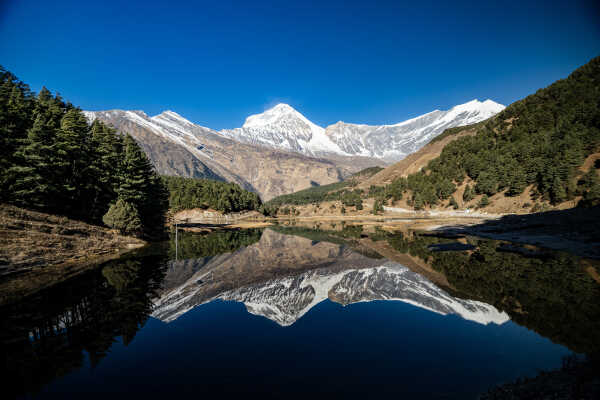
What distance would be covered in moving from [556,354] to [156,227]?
6979cm

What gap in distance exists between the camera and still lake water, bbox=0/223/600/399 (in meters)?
9.85

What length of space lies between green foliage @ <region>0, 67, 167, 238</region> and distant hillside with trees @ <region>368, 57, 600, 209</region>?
88849 mm

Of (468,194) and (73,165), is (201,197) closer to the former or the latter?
(73,165)

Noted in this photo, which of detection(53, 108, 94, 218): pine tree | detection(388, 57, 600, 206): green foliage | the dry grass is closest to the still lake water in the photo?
the dry grass

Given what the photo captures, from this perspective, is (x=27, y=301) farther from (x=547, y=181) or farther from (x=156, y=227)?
(x=547, y=181)

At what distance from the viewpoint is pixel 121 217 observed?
127 feet

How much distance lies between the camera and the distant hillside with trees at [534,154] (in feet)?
206

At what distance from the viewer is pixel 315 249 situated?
1791 inches

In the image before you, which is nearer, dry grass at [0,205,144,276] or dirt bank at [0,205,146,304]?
dirt bank at [0,205,146,304]

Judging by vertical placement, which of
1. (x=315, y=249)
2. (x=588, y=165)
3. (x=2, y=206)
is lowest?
(x=315, y=249)

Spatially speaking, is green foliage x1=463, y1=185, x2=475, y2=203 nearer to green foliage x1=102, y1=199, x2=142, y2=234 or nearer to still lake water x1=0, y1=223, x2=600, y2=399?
still lake water x1=0, y1=223, x2=600, y2=399

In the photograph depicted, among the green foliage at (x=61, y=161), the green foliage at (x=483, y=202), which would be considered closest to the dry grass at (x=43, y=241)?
the green foliage at (x=61, y=161)

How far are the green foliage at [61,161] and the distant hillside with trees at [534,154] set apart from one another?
88849 mm

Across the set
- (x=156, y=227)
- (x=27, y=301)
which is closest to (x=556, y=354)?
(x=27, y=301)
